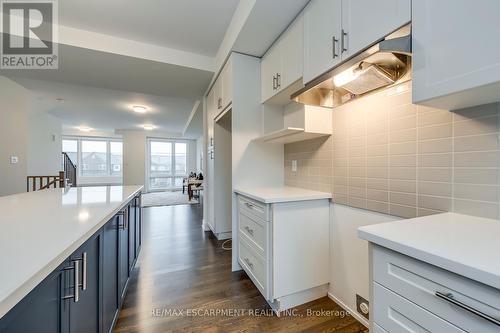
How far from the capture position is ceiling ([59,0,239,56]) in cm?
187

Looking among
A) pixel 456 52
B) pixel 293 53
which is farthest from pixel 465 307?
pixel 293 53

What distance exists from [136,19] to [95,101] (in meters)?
3.63

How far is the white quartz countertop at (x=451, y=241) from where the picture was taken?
21.8 inches

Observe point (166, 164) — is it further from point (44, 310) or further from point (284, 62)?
point (44, 310)

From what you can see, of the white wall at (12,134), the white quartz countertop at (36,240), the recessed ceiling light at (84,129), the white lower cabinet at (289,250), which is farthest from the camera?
the recessed ceiling light at (84,129)

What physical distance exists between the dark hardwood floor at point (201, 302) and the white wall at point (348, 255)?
137 mm

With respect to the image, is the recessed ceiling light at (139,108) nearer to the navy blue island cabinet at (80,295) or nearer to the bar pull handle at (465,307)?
the navy blue island cabinet at (80,295)

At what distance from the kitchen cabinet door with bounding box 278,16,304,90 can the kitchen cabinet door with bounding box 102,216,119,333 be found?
168cm

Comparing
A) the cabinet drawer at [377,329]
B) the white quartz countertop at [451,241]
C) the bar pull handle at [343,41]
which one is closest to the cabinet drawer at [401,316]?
the cabinet drawer at [377,329]

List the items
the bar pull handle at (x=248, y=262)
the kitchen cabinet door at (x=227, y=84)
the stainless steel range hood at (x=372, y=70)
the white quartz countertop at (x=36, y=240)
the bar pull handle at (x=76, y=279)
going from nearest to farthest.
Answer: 1. the white quartz countertop at (x=36, y=240)
2. the bar pull handle at (x=76, y=279)
3. the stainless steel range hood at (x=372, y=70)
4. the bar pull handle at (x=248, y=262)
5. the kitchen cabinet door at (x=227, y=84)

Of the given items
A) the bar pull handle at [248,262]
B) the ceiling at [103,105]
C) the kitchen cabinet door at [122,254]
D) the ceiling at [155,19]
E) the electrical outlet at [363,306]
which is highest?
the ceiling at [103,105]

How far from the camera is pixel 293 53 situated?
1.75 metres

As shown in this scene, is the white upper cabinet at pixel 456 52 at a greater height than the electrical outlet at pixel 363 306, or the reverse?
the white upper cabinet at pixel 456 52

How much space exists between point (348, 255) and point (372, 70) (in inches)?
50.9
